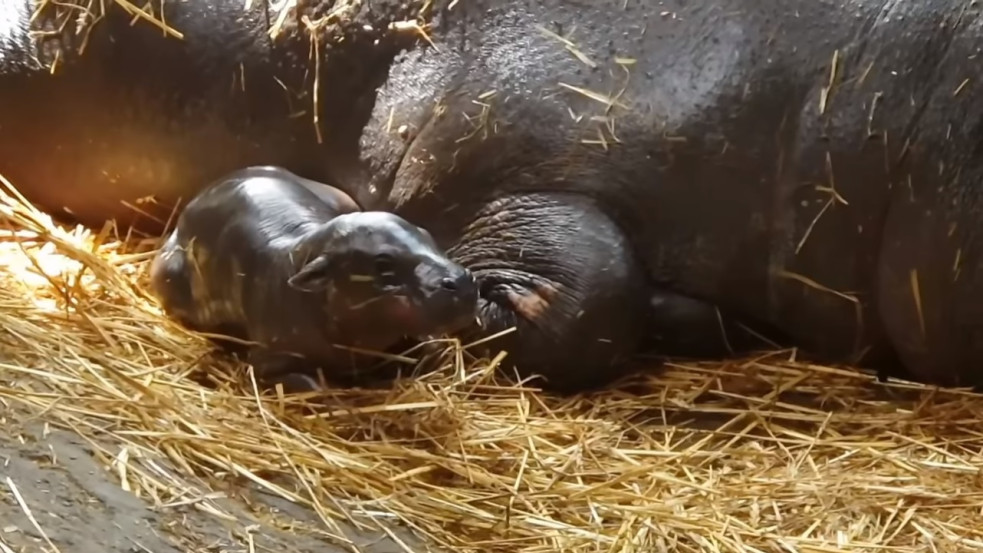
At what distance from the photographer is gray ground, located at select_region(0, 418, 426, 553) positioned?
65.3 inches

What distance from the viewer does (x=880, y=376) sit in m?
2.48

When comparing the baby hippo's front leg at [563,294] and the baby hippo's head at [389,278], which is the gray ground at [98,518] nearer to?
the baby hippo's head at [389,278]

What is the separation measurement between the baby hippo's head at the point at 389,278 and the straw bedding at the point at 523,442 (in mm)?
152

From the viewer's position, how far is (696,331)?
251cm

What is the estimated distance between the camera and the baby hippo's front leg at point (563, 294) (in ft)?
7.79

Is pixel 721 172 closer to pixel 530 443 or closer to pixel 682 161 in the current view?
pixel 682 161

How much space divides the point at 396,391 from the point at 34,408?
23.4 inches

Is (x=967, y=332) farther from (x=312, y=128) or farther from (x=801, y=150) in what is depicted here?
(x=312, y=128)

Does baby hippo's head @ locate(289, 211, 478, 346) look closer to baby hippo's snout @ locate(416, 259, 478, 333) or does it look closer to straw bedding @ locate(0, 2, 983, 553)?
baby hippo's snout @ locate(416, 259, 478, 333)

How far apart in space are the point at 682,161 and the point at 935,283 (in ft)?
1.60

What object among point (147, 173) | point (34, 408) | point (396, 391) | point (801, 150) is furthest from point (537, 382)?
point (147, 173)

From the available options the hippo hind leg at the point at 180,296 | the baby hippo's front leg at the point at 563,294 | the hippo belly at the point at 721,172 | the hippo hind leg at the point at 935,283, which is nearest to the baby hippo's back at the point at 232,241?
the hippo hind leg at the point at 180,296

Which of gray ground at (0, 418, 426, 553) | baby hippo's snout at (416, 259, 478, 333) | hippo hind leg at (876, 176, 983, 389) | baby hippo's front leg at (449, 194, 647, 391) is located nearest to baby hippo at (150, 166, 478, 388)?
baby hippo's snout at (416, 259, 478, 333)

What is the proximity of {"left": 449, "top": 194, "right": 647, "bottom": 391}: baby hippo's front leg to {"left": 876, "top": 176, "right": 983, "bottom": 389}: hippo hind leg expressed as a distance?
446 millimetres
